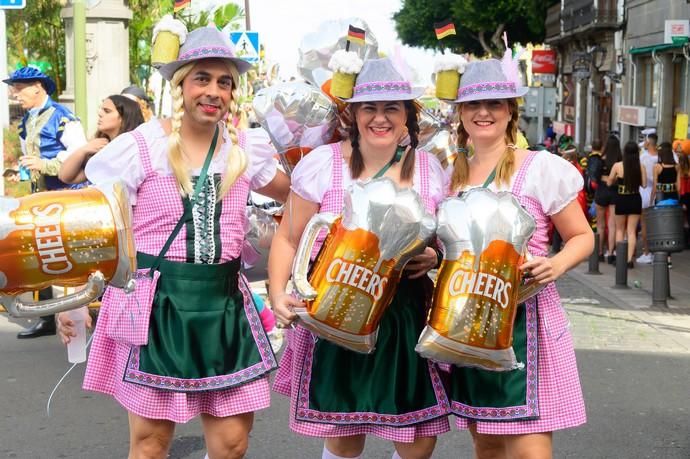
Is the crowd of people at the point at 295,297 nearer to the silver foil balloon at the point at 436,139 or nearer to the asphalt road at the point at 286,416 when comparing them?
the silver foil balloon at the point at 436,139

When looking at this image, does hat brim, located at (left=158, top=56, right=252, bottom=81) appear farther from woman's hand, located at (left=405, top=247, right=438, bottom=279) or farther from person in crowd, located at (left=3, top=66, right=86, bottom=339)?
person in crowd, located at (left=3, top=66, right=86, bottom=339)

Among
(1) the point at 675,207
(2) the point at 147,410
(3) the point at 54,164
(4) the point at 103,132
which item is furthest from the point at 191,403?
(1) the point at 675,207

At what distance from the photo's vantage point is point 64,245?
309 centimetres

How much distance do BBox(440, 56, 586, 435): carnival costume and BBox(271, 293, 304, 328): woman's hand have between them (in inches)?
23.6

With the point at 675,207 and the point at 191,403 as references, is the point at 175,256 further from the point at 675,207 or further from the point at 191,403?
the point at 675,207

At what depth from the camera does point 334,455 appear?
380 centimetres

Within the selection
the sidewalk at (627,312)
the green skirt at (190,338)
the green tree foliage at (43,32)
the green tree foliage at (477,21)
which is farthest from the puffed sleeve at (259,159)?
the green tree foliage at (477,21)

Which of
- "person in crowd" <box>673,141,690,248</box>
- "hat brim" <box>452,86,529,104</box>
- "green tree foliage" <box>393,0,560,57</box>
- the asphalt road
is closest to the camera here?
"hat brim" <box>452,86,529,104</box>

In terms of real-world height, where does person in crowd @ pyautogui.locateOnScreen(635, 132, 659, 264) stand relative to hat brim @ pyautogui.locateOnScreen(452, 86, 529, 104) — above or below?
below

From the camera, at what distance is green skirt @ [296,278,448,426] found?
11.9 ft

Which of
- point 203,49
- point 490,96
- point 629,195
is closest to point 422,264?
point 490,96

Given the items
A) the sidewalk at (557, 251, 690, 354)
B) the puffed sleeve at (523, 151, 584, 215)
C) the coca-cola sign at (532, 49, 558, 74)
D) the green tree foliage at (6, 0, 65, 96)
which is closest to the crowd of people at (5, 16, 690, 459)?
the puffed sleeve at (523, 151, 584, 215)

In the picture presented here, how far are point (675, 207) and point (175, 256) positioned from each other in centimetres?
753

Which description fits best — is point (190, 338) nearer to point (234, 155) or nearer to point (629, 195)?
point (234, 155)
